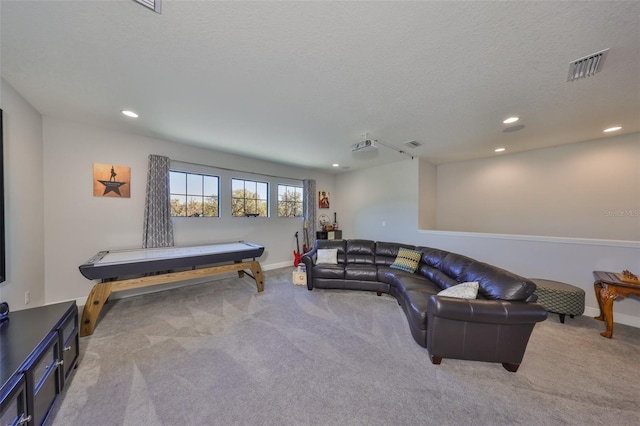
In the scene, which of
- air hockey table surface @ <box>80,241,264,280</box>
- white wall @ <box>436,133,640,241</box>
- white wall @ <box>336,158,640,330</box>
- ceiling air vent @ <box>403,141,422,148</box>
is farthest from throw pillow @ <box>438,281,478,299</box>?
white wall @ <box>436,133,640,241</box>

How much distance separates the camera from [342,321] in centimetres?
290

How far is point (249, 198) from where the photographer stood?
532 centimetres

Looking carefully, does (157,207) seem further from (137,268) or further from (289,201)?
(289,201)

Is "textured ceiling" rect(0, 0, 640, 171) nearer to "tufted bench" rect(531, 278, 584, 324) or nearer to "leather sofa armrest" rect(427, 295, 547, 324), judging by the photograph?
"leather sofa armrest" rect(427, 295, 547, 324)

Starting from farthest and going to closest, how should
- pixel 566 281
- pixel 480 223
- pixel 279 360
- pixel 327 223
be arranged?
pixel 327 223 < pixel 480 223 < pixel 566 281 < pixel 279 360

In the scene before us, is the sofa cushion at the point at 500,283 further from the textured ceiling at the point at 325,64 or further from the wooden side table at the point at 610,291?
the textured ceiling at the point at 325,64

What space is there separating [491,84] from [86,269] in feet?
16.3

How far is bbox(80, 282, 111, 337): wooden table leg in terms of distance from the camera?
250 centimetres

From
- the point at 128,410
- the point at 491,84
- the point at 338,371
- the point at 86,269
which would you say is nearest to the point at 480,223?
the point at 491,84

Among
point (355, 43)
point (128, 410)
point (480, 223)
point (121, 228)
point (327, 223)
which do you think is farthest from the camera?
point (327, 223)

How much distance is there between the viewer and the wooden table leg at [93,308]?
2496mm

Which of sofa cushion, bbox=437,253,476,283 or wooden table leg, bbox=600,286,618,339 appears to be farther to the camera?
sofa cushion, bbox=437,253,476,283

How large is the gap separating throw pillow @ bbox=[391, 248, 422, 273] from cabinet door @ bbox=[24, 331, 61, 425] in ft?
13.7

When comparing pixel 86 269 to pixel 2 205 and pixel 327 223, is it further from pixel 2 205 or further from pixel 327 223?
pixel 327 223
